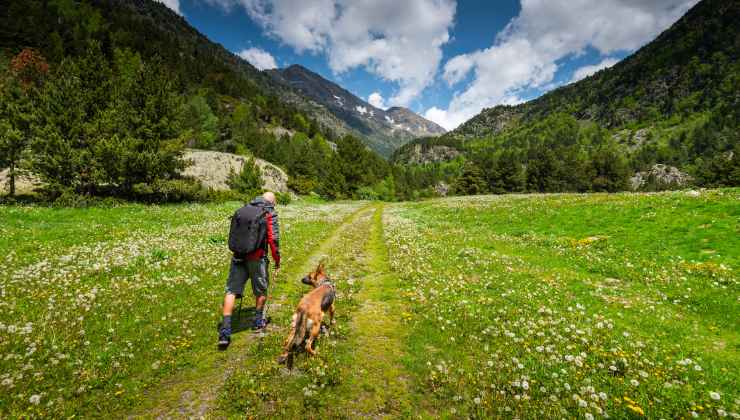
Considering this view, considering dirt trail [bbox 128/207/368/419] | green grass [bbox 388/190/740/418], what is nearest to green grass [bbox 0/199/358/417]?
dirt trail [bbox 128/207/368/419]

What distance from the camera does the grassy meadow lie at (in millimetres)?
5668

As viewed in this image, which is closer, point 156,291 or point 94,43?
point 156,291

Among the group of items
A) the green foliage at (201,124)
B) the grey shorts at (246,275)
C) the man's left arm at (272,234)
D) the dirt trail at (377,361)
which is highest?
the green foliage at (201,124)

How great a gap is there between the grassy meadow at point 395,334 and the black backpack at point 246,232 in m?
2.49

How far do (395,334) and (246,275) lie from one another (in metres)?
4.71

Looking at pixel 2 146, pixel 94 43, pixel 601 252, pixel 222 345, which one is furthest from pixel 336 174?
pixel 222 345

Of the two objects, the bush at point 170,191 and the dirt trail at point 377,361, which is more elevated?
the bush at point 170,191

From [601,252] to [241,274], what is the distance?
1843 cm

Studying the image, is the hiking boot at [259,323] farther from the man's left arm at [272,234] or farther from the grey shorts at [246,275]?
the man's left arm at [272,234]

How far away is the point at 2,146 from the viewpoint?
30.7m

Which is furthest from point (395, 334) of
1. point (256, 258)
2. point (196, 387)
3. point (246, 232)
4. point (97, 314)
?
point (97, 314)

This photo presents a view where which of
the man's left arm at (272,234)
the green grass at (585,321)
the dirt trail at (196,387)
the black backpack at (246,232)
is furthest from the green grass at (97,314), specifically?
the green grass at (585,321)

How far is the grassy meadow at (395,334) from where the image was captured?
567cm

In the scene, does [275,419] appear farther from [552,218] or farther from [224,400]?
[552,218]
